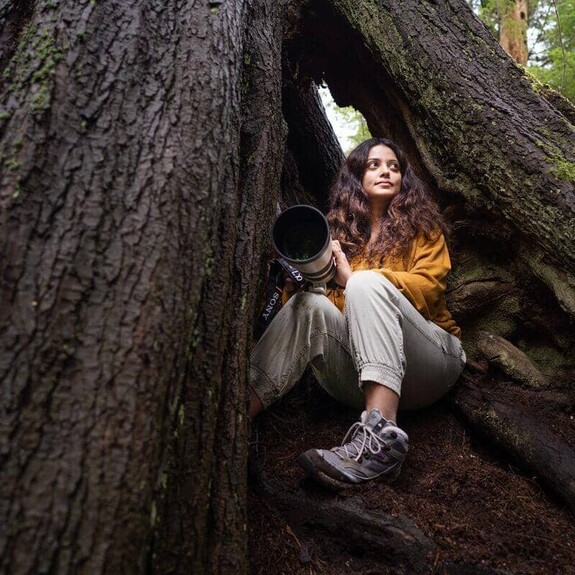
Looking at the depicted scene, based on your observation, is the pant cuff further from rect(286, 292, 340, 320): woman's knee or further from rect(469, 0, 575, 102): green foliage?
rect(469, 0, 575, 102): green foliage

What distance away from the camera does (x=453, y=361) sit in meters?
2.75

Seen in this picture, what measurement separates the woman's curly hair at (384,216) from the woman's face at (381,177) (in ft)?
0.11

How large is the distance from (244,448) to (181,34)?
1.59 m

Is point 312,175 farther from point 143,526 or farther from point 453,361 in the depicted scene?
point 143,526

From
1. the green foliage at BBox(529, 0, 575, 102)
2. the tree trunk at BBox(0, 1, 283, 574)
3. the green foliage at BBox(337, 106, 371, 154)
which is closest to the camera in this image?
the tree trunk at BBox(0, 1, 283, 574)

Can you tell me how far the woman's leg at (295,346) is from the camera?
8.34ft

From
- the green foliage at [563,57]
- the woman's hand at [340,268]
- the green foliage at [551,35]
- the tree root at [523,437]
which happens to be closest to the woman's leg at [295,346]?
the woman's hand at [340,268]

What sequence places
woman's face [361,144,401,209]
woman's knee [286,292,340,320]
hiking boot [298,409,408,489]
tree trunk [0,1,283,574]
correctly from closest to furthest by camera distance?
tree trunk [0,1,283,574] < hiking boot [298,409,408,489] < woman's knee [286,292,340,320] < woman's face [361,144,401,209]

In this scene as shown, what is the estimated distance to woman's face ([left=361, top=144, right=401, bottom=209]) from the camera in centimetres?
329

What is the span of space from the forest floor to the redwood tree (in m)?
0.47

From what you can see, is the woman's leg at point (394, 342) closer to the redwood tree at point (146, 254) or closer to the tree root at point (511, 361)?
the tree root at point (511, 361)

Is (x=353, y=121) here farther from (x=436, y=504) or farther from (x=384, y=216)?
(x=436, y=504)

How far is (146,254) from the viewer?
1.48 m

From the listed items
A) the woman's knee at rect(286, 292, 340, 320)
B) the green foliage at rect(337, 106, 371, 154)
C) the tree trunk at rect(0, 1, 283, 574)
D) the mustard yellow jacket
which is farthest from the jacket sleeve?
the green foliage at rect(337, 106, 371, 154)
